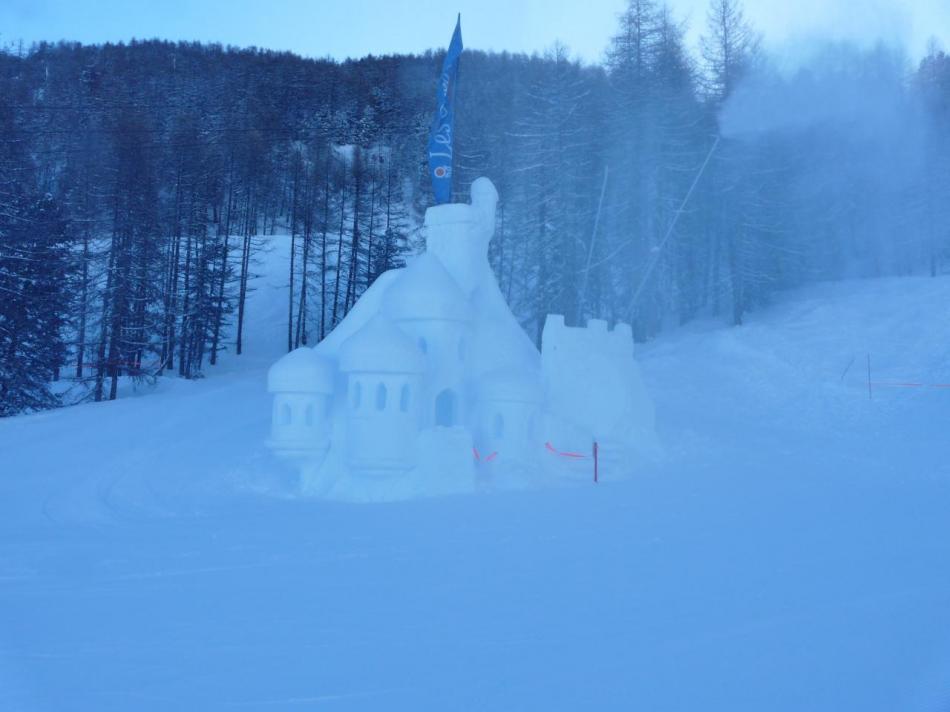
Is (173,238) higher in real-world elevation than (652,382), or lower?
higher

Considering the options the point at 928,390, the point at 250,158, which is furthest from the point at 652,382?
the point at 250,158

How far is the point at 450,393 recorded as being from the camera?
16312 mm

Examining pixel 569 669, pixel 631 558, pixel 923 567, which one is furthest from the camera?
pixel 631 558

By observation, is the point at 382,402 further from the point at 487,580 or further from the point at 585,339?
the point at 487,580

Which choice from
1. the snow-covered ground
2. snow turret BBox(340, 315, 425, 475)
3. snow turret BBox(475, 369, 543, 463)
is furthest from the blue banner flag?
the snow-covered ground

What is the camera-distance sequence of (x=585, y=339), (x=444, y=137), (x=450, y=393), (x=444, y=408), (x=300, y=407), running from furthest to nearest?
(x=444, y=137) → (x=585, y=339) → (x=444, y=408) → (x=450, y=393) → (x=300, y=407)

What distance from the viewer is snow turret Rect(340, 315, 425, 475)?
47.9 feet

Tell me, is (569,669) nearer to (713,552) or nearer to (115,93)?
(713,552)

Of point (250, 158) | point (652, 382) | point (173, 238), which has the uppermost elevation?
point (250, 158)

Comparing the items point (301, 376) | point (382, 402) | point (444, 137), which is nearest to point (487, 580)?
point (382, 402)

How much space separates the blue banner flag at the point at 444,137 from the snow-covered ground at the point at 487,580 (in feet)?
24.3

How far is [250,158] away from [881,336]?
1451 inches

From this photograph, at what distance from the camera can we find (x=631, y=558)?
9617 millimetres

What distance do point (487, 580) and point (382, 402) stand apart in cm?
661
